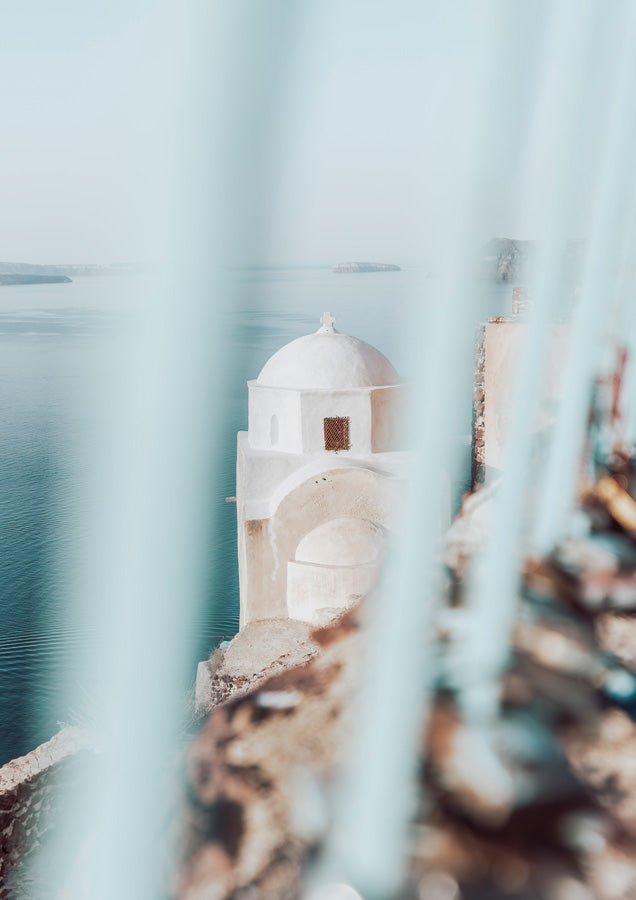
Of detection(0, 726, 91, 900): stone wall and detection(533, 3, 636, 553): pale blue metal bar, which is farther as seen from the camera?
detection(0, 726, 91, 900): stone wall

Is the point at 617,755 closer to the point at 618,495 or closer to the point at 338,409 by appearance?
the point at 618,495

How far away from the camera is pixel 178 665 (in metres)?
0.76

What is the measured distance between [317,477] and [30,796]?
373 centimetres

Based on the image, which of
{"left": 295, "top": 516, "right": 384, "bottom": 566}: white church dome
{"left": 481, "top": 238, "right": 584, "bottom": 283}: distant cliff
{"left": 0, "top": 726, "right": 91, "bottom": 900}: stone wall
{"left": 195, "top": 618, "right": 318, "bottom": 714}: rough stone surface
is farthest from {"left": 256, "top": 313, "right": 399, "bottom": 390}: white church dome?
{"left": 481, "top": 238, "right": 584, "bottom": 283}: distant cliff

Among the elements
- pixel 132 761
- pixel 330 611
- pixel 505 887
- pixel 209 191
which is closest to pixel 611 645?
pixel 505 887

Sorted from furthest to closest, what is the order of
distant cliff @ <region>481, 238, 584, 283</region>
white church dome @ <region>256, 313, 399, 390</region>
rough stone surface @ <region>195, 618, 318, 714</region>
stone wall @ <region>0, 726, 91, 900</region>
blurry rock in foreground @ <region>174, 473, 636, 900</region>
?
white church dome @ <region>256, 313, 399, 390</region>, rough stone surface @ <region>195, 618, 318, 714</region>, stone wall @ <region>0, 726, 91, 900</region>, distant cliff @ <region>481, 238, 584, 283</region>, blurry rock in foreground @ <region>174, 473, 636, 900</region>

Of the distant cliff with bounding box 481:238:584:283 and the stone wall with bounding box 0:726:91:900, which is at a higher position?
the distant cliff with bounding box 481:238:584:283

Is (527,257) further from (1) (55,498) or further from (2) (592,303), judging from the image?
(1) (55,498)

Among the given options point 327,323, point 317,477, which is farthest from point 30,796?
point 327,323

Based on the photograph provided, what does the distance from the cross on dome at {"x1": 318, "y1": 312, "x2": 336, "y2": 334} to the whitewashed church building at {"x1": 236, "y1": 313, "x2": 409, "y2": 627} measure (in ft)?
0.57

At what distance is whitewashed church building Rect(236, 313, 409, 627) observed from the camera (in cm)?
715

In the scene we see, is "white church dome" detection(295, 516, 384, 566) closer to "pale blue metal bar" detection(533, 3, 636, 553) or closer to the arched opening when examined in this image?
the arched opening

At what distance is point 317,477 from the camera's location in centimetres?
720

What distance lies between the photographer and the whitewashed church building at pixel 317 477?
23.5 feet
